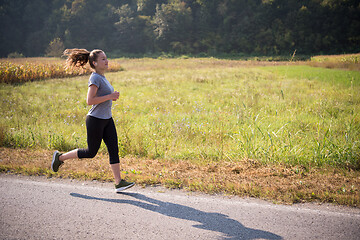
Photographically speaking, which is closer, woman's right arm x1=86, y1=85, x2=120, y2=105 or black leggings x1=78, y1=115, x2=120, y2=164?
woman's right arm x1=86, y1=85, x2=120, y2=105

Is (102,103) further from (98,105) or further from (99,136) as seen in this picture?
(99,136)

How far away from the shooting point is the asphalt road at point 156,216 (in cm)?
251

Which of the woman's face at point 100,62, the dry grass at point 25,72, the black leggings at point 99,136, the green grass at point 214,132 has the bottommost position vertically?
the green grass at point 214,132

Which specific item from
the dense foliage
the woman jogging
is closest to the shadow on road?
the woman jogging

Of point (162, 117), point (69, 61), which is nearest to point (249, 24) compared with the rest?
point (162, 117)

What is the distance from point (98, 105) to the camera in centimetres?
340

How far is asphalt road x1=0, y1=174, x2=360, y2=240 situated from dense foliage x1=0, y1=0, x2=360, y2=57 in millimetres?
65394

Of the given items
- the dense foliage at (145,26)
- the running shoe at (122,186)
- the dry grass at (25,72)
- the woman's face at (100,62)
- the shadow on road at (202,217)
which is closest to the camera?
the shadow on road at (202,217)

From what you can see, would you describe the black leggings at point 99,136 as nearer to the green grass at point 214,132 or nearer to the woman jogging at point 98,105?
the woman jogging at point 98,105

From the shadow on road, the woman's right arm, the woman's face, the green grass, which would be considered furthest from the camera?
the green grass

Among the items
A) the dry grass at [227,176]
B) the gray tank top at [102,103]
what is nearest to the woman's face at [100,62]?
the gray tank top at [102,103]

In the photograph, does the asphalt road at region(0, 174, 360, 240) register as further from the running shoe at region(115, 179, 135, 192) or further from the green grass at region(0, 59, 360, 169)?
the green grass at region(0, 59, 360, 169)

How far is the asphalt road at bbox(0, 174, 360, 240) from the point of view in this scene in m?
2.51

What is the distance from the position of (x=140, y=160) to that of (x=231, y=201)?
7.25ft
